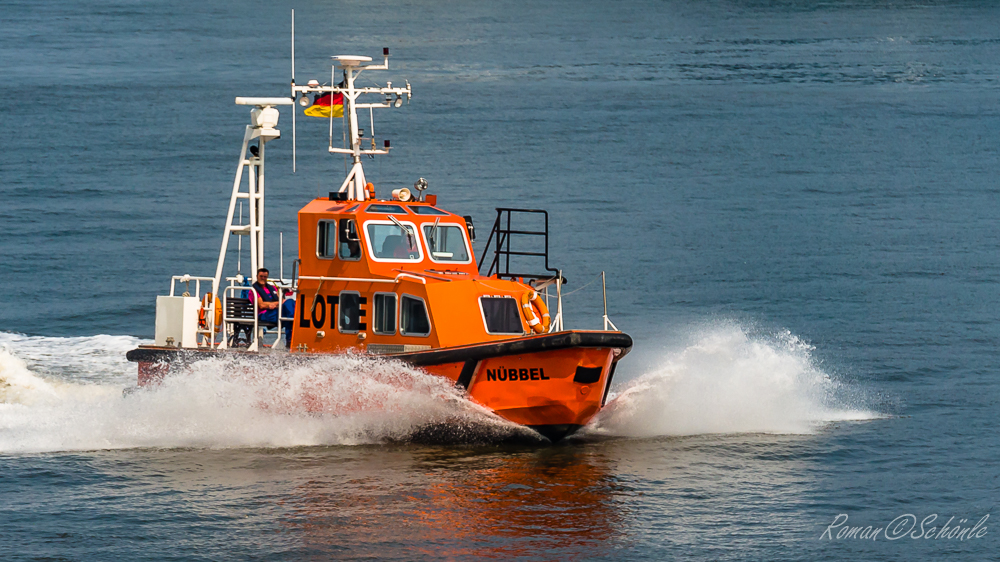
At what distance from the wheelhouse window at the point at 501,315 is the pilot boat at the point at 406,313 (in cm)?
1

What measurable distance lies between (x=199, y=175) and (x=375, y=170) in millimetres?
5860

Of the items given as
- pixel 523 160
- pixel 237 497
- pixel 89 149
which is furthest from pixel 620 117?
pixel 237 497

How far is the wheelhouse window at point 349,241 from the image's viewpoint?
16.7 m

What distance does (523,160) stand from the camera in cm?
4231

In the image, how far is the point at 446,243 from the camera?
17125 mm

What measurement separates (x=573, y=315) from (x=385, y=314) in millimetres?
9661

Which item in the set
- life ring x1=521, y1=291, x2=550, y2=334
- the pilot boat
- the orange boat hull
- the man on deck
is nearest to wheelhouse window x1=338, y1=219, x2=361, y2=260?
the pilot boat

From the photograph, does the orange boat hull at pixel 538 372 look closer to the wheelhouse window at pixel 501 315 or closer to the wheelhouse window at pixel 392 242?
the wheelhouse window at pixel 501 315

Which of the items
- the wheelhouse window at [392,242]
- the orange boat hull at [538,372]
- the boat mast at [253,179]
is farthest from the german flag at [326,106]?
the orange boat hull at [538,372]

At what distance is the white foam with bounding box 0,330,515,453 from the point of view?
15664 mm

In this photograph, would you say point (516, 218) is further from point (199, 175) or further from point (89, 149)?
point (89, 149)

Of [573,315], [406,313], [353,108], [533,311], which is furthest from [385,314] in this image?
[573,315]

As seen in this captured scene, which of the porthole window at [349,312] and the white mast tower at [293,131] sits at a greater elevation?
the white mast tower at [293,131]

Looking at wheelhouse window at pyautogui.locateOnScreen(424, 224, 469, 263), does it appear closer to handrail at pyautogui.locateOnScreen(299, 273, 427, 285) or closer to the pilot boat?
the pilot boat
